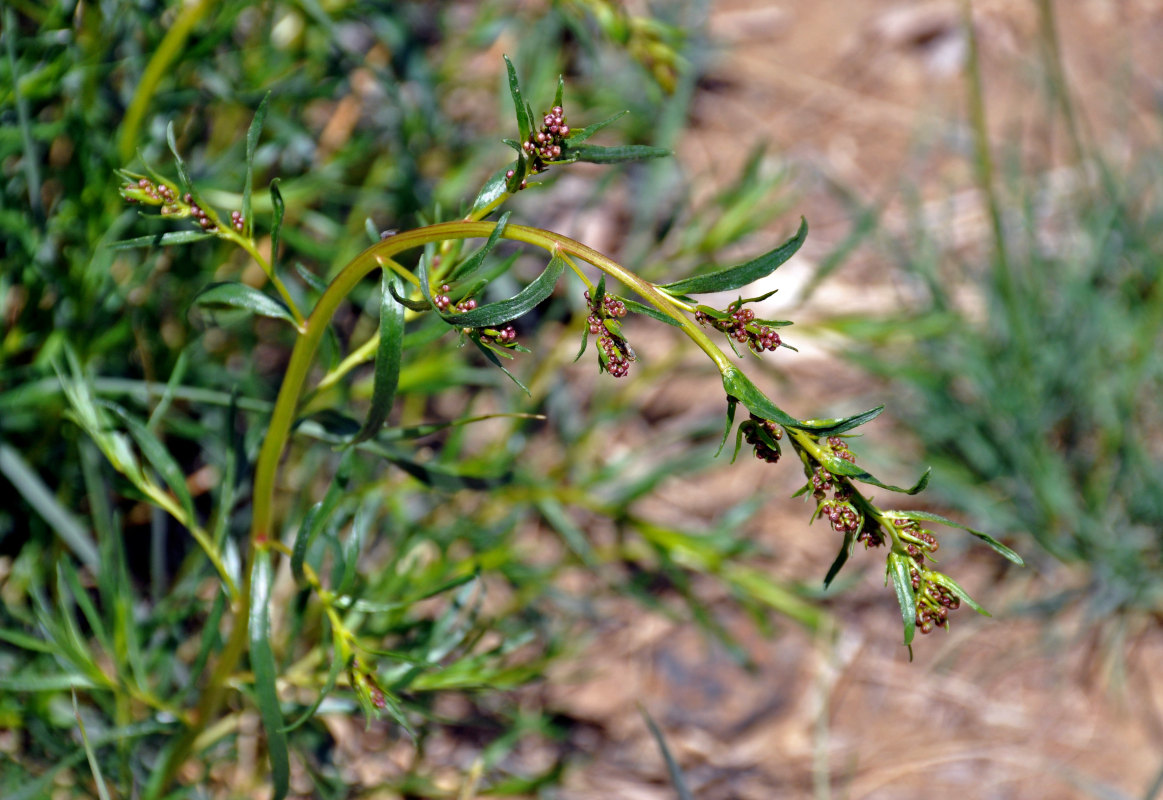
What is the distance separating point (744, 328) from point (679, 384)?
61.2 inches

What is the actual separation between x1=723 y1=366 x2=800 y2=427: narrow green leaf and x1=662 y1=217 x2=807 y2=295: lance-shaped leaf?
6 centimetres

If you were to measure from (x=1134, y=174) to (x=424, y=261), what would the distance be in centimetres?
198

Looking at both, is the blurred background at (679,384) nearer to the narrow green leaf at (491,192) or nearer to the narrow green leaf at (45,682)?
the narrow green leaf at (45,682)

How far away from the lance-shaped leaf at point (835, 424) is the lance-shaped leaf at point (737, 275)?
3.9 inches

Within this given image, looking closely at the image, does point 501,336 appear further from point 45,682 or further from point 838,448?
point 45,682

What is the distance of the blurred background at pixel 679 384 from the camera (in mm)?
1326

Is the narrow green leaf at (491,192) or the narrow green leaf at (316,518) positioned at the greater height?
the narrow green leaf at (491,192)

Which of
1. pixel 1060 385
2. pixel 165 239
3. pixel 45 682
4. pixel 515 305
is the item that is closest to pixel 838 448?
pixel 515 305

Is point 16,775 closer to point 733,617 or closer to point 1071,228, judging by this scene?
point 733,617

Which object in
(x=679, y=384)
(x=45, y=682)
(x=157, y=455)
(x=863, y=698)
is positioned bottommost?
(x=863, y=698)

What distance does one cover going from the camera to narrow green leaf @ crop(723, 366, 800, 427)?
601 mm

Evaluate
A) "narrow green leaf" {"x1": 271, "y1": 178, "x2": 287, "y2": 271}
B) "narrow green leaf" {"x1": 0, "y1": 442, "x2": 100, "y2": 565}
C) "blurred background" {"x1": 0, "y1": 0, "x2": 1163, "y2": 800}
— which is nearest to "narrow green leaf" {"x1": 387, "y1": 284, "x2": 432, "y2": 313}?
"narrow green leaf" {"x1": 271, "y1": 178, "x2": 287, "y2": 271}

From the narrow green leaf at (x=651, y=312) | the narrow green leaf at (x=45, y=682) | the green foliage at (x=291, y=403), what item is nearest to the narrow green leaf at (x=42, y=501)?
the green foliage at (x=291, y=403)

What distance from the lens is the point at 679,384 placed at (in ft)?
7.20
